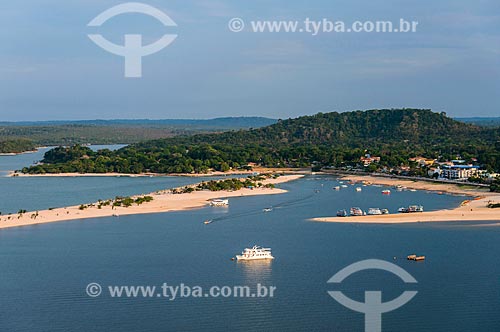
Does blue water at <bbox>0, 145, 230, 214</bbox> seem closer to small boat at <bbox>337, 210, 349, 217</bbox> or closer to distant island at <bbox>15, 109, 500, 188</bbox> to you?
distant island at <bbox>15, 109, 500, 188</bbox>

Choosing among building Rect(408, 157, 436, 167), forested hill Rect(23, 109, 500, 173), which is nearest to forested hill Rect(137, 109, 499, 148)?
forested hill Rect(23, 109, 500, 173)

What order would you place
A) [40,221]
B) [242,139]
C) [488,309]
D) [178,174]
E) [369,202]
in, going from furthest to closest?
[242,139] → [178,174] → [369,202] → [40,221] → [488,309]

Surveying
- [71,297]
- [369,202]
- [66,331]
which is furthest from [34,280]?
[369,202]

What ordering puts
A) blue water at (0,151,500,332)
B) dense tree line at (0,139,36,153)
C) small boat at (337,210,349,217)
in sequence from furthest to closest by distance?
dense tree line at (0,139,36,153) → small boat at (337,210,349,217) → blue water at (0,151,500,332)

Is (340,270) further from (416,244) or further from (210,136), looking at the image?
(210,136)

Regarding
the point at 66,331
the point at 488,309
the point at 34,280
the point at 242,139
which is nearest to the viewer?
the point at 66,331

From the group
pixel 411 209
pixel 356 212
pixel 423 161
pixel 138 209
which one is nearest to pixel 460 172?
pixel 423 161

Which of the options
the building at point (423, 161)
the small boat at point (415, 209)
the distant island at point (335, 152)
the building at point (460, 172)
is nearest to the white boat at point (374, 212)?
the small boat at point (415, 209)
